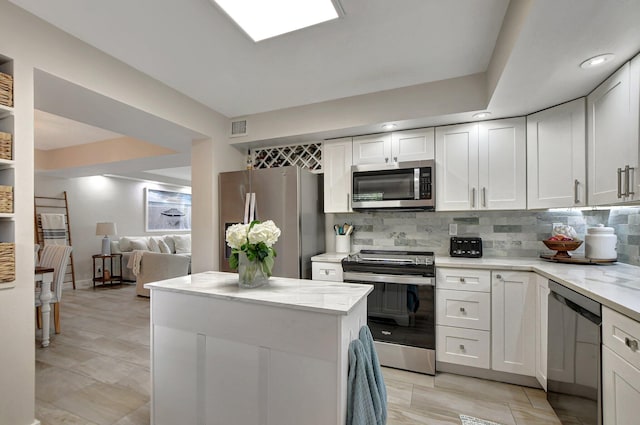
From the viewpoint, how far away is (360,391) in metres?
1.23

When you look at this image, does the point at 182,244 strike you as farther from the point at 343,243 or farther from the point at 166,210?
the point at 343,243

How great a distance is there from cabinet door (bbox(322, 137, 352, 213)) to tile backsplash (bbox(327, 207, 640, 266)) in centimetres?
30

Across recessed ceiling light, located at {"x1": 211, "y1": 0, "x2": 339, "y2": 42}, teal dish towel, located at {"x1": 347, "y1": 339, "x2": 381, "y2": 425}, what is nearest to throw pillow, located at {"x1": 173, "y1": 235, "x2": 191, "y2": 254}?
recessed ceiling light, located at {"x1": 211, "y1": 0, "x2": 339, "y2": 42}

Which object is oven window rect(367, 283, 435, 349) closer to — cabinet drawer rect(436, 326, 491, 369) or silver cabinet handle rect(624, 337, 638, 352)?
cabinet drawer rect(436, 326, 491, 369)

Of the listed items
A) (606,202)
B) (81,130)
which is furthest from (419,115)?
(81,130)

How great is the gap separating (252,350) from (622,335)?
1.59 m

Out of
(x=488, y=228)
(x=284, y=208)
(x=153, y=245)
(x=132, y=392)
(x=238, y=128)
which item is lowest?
(x=132, y=392)

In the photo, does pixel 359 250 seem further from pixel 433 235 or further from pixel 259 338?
pixel 259 338

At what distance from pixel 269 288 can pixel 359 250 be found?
6.27 feet

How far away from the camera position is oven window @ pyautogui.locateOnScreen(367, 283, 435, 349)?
253cm

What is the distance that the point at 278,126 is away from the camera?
328 centimetres

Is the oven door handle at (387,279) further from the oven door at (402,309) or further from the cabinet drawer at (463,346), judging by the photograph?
the cabinet drawer at (463,346)

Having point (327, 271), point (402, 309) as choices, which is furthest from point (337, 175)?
point (402, 309)

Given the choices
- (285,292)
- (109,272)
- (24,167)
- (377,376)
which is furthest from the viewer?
(109,272)
